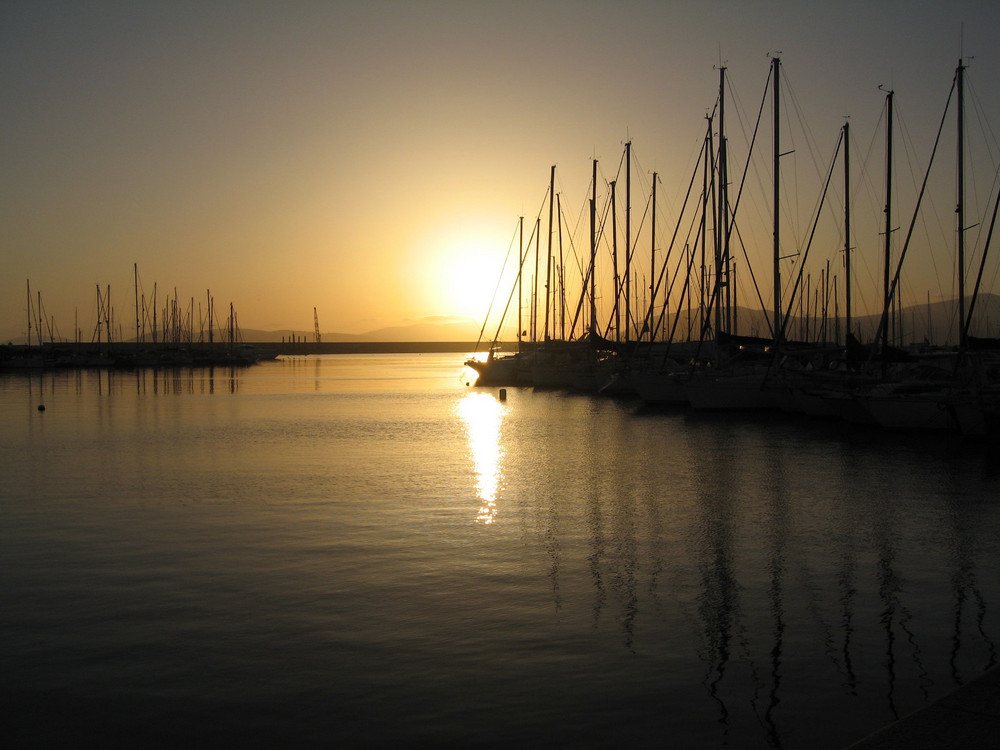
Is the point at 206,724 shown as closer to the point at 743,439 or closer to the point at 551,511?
the point at 551,511

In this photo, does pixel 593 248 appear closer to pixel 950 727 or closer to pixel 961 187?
pixel 961 187

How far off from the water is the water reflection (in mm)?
189

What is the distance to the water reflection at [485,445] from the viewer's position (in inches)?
772

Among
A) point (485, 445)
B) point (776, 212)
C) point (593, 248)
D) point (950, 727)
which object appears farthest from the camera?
point (593, 248)

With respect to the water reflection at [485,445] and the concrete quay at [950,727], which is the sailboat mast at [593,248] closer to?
the water reflection at [485,445]

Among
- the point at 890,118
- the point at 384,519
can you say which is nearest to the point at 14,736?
the point at 384,519

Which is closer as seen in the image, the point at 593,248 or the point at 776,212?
the point at 776,212

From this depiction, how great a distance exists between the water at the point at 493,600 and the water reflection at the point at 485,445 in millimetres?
189

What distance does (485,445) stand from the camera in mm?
31734

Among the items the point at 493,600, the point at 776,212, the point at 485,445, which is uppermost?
the point at 776,212

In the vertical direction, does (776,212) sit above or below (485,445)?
above

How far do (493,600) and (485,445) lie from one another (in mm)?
20204

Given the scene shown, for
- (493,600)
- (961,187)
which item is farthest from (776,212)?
(493,600)

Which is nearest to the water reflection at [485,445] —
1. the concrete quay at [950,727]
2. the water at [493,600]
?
the water at [493,600]
